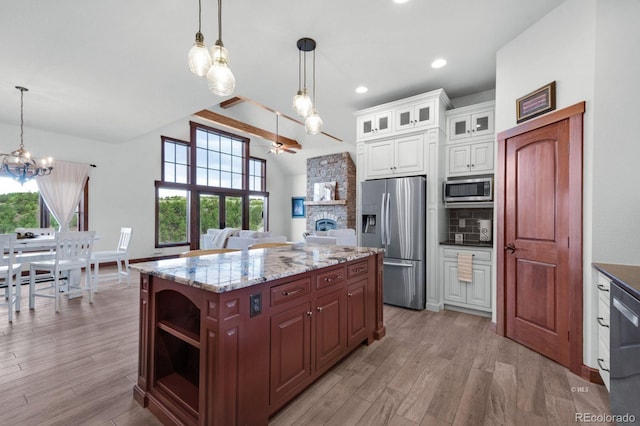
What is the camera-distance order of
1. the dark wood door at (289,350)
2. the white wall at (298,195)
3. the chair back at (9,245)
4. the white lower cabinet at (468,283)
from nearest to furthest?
the dark wood door at (289,350), the chair back at (9,245), the white lower cabinet at (468,283), the white wall at (298,195)

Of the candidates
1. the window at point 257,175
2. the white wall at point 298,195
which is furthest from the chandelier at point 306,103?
the white wall at point 298,195

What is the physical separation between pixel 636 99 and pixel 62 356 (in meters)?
4.77

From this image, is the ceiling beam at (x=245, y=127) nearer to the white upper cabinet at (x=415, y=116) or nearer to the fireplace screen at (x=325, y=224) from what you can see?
the fireplace screen at (x=325, y=224)

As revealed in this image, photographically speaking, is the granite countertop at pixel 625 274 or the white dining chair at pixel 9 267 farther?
the white dining chair at pixel 9 267

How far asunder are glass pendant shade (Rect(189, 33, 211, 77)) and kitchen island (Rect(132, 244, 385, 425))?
4.04 ft

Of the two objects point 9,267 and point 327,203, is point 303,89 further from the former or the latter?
point 327,203

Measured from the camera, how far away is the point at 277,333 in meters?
1.59

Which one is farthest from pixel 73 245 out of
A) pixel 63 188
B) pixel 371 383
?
pixel 371 383

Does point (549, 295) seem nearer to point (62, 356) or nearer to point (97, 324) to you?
point (62, 356)

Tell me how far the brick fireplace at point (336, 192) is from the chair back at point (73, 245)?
19.7 ft

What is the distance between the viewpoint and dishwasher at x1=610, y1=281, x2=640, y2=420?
129cm

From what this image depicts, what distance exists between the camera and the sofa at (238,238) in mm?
5551

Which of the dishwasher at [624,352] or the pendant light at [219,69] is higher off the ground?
the pendant light at [219,69]

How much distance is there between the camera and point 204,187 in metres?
7.88
